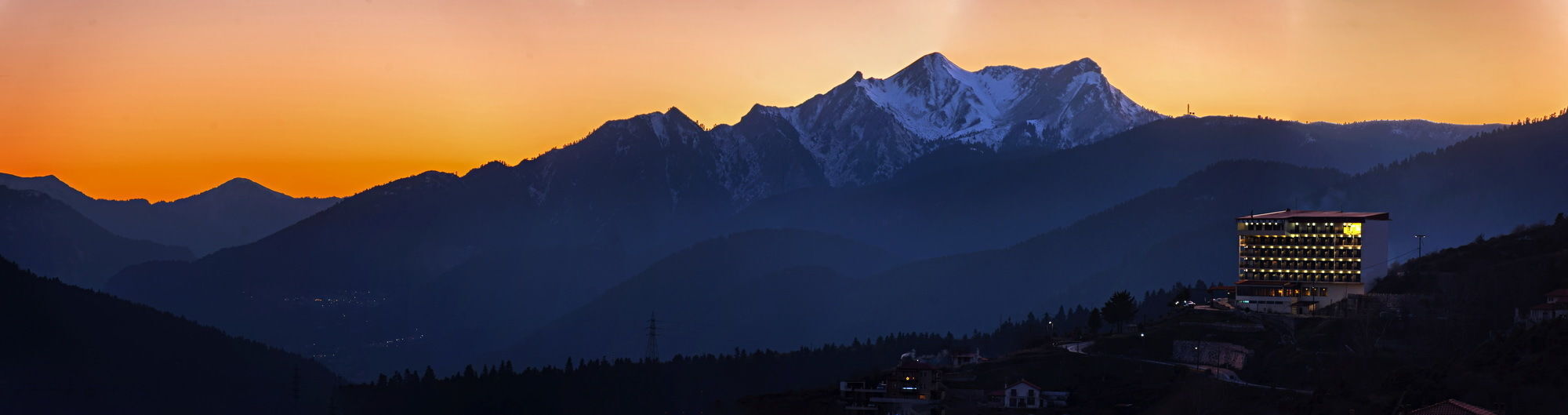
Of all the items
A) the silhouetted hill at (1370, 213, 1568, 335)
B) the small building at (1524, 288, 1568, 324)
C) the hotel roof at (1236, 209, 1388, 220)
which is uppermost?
the hotel roof at (1236, 209, 1388, 220)

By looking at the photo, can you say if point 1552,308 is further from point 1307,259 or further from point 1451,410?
point 1307,259

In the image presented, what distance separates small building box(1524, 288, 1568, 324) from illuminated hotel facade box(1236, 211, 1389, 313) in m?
31.0

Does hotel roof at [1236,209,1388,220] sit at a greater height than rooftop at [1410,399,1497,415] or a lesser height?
greater

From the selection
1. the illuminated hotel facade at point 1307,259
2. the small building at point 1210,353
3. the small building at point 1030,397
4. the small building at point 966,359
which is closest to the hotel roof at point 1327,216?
the illuminated hotel facade at point 1307,259

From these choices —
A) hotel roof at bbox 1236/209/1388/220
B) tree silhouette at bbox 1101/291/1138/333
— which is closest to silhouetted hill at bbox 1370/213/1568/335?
hotel roof at bbox 1236/209/1388/220

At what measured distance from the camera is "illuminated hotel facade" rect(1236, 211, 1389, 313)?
602 ft

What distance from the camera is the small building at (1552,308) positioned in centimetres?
14438

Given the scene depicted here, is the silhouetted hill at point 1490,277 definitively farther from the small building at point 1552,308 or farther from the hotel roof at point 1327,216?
the hotel roof at point 1327,216

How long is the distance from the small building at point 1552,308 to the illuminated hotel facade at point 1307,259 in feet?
102

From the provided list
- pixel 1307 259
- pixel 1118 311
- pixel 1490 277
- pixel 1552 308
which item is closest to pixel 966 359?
pixel 1118 311

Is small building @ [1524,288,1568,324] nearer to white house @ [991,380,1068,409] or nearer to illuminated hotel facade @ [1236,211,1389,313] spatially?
illuminated hotel facade @ [1236,211,1389,313]

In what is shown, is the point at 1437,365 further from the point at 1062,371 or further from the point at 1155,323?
the point at 1155,323

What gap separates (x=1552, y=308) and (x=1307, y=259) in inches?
1725

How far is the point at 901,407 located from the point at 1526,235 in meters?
66.8
